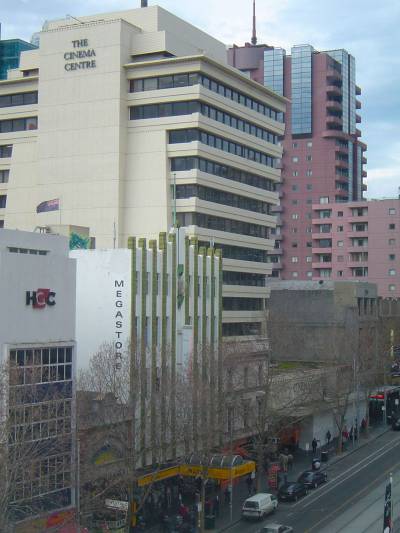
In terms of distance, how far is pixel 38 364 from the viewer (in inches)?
1704

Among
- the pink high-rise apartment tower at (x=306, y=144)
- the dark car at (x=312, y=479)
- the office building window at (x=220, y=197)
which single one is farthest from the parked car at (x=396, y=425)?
the pink high-rise apartment tower at (x=306, y=144)

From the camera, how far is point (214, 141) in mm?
80250

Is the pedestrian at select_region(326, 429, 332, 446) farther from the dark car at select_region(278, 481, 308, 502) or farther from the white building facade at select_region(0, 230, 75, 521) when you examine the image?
the white building facade at select_region(0, 230, 75, 521)

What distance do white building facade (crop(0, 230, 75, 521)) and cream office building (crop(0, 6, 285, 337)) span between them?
31.4 m

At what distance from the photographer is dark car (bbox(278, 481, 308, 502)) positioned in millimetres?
57219

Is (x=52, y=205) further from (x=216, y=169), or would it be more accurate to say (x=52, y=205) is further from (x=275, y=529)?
(x=275, y=529)

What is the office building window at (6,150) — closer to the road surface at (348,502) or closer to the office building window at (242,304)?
the office building window at (242,304)

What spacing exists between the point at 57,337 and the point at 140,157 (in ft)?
123

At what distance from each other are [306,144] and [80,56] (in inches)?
3177

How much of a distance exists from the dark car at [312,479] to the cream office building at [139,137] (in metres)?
23.8

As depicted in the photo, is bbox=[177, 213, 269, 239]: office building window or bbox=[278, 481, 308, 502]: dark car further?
bbox=[177, 213, 269, 239]: office building window

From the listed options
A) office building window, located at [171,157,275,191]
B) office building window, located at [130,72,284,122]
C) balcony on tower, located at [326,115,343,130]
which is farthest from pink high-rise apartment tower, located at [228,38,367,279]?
office building window, located at [130,72,284,122]

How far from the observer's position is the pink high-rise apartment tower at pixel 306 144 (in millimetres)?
153750

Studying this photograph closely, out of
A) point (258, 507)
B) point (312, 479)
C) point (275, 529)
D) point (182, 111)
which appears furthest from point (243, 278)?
point (275, 529)
